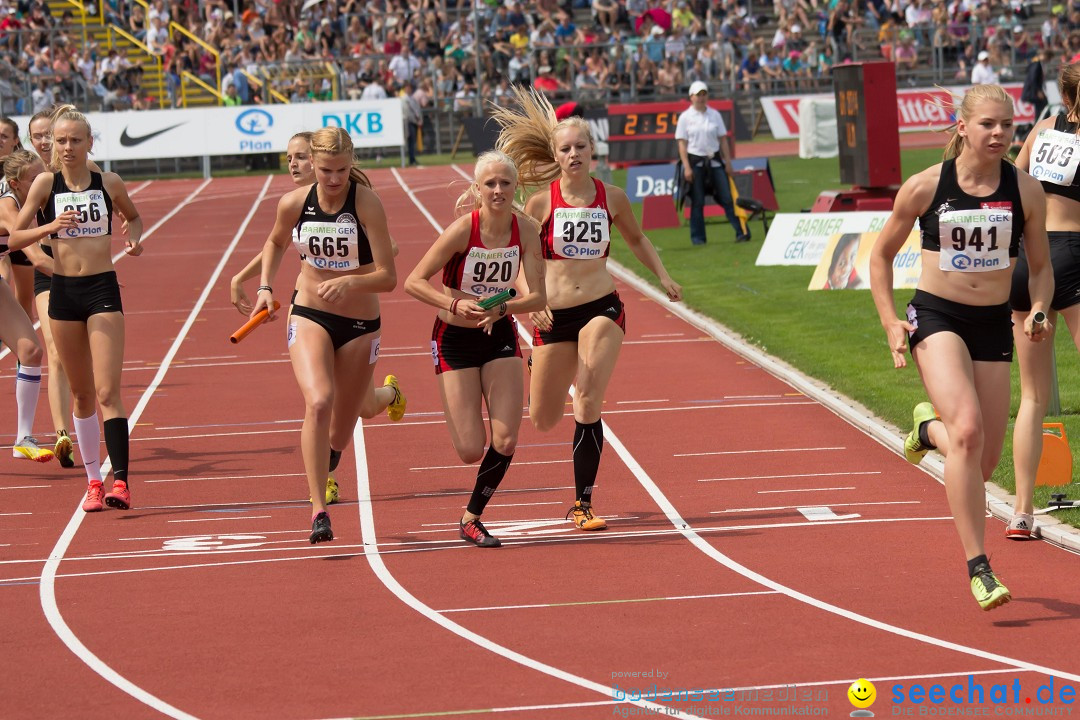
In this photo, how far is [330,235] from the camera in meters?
8.18

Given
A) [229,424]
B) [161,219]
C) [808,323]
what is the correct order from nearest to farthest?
[229,424] → [808,323] → [161,219]

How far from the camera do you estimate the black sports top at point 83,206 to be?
9320 millimetres

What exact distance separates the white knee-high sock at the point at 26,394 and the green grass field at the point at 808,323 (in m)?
5.42

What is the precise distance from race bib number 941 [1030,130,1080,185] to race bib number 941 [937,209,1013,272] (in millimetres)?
1154

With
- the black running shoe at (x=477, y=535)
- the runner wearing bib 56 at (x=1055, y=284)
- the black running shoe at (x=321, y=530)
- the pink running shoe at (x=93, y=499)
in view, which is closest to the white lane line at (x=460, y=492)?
the black running shoe at (x=477, y=535)

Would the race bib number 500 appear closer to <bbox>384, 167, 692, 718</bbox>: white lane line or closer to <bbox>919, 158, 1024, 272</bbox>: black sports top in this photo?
<bbox>384, 167, 692, 718</bbox>: white lane line

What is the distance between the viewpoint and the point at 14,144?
10914 millimetres

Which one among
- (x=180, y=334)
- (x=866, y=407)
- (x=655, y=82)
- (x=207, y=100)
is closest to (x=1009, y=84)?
(x=655, y=82)

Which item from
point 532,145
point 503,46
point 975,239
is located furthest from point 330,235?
point 503,46

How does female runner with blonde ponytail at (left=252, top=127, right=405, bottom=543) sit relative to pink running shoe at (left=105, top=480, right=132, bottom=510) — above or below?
above

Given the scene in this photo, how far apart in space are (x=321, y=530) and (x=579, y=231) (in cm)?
200

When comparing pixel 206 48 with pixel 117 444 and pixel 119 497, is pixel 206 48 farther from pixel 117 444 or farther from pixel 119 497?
pixel 119 497

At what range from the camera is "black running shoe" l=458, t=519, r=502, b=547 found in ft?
26.5

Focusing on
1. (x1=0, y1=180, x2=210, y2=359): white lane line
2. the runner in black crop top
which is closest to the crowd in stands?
(x1=0, y1=180, x2=210, y2=359): white lane line
